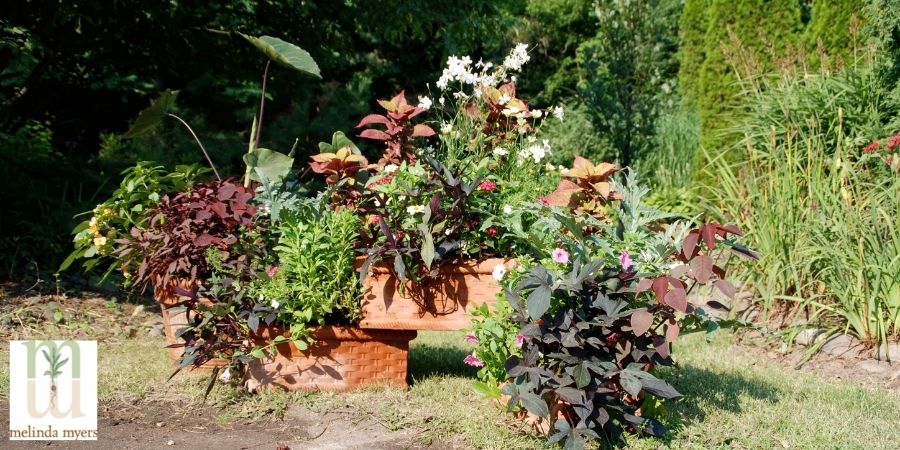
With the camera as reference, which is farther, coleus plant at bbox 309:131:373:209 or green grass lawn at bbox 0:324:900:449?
coleus plant at bbox 309:131:373:209

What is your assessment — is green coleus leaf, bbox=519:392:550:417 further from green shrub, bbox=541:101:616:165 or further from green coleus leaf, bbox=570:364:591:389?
green shrub, bbox=541:101:616:165

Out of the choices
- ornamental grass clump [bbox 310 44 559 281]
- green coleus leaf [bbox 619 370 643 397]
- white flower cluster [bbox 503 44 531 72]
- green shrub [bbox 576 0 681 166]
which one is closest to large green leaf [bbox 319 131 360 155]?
ornamental grass clump [bbox 310 44 559 281]

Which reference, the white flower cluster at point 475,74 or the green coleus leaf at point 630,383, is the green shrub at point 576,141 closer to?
the white flower cluster at point 475,74

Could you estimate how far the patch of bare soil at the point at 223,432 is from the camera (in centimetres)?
292

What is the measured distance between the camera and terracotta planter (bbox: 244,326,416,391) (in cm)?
346

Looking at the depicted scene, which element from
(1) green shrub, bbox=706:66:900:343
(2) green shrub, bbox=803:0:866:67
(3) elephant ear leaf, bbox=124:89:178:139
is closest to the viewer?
(3) elephant ear leaf, bbox=124:89:178:139

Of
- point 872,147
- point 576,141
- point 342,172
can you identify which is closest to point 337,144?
point 342,172

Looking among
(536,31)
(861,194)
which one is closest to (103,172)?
(861,194)

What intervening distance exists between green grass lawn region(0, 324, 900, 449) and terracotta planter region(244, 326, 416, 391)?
64 mm

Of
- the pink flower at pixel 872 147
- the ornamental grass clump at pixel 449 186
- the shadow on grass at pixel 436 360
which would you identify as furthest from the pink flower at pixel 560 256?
the pink flower at pixel 872 147

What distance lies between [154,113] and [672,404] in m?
2.85

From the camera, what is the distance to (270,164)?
3.80m

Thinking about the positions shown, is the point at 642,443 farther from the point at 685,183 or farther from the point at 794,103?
the point at 685,183

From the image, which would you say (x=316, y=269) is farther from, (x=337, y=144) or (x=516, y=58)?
(x=516, y=58)
